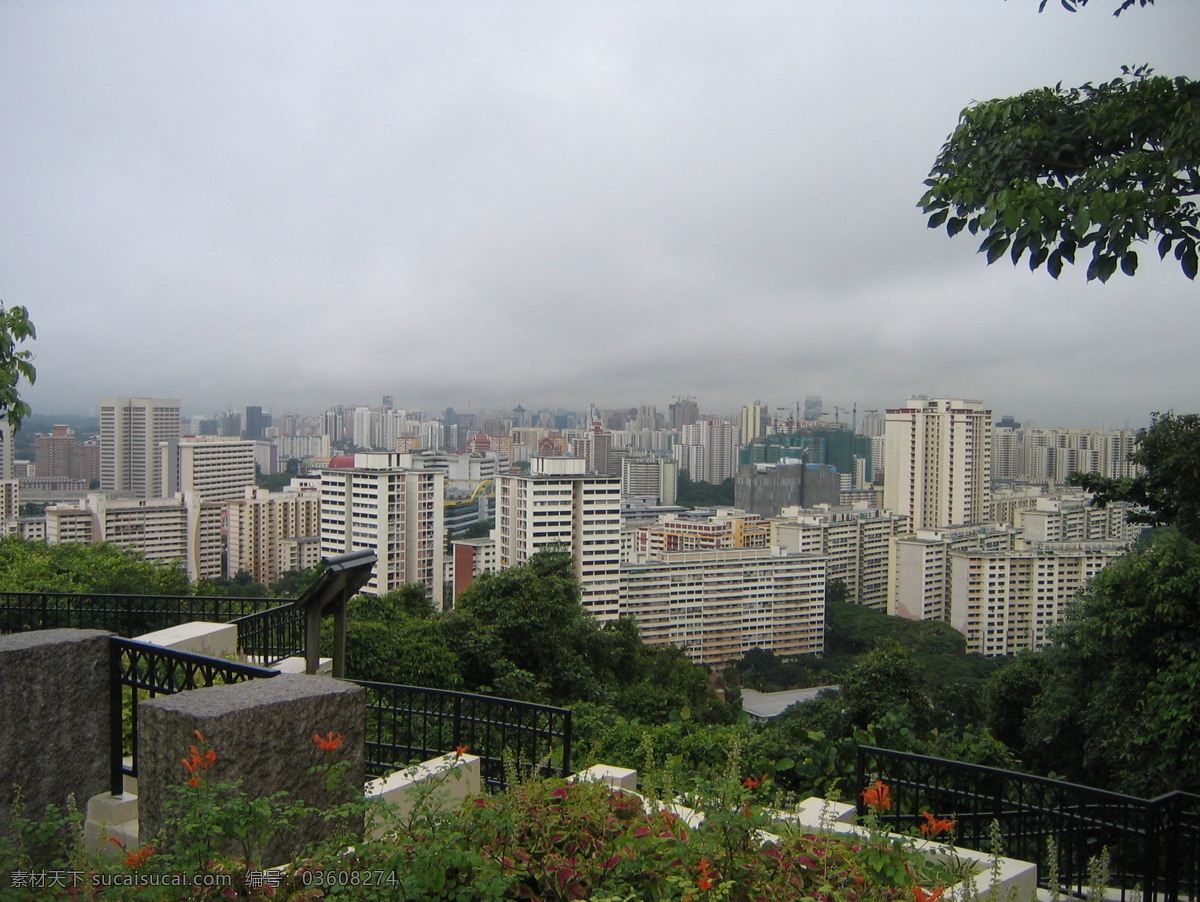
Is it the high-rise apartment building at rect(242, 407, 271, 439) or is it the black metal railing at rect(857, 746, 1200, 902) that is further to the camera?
the high-rise apartment building at rect(242, 407, 271, 439)

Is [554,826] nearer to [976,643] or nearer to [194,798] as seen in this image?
Answer: [194,798]

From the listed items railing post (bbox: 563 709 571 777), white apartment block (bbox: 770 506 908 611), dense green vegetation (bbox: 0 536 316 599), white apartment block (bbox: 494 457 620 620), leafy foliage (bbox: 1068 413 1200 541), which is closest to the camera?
railing post (bbox: 563 709 571 777)

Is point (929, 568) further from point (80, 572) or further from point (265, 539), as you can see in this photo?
point (80, 572)

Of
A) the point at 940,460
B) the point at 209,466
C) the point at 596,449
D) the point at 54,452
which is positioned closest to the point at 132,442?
the point at 54,452

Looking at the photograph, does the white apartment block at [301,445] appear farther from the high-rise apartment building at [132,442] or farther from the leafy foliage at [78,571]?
the leafy foliage at [78,571]

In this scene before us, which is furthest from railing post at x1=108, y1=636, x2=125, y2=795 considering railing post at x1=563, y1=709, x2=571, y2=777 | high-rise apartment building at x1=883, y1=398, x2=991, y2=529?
high-rise apartment building at x1=883, y1=398, x2=991, y2=529

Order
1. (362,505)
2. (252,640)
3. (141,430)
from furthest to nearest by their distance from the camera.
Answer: (141,430)
(362,505)
(252,640)

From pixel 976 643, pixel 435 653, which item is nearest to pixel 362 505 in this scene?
pixel 976 643

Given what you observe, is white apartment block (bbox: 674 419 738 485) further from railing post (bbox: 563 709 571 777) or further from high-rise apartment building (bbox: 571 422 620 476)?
railing post (bbox: 563 709 571 777)
